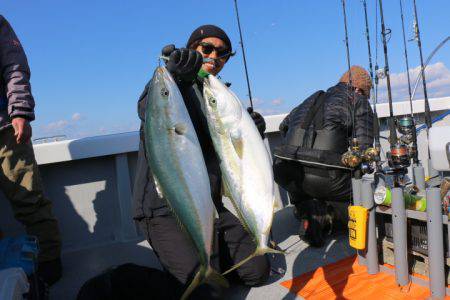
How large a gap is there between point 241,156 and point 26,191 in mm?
2245

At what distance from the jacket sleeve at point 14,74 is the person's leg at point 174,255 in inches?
50.2

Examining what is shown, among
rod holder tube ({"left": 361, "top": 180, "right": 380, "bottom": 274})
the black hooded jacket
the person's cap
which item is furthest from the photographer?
the person's cap

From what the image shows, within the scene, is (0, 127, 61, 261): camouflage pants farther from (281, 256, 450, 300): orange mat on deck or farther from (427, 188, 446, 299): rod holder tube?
(427, 188, 446, 299): rod holder tube

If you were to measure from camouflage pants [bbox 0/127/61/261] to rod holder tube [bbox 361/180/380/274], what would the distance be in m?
2.47

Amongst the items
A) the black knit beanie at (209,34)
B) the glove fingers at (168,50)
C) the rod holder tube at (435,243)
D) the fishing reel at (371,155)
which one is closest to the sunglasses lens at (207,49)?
the black knit beanie at (209,34)

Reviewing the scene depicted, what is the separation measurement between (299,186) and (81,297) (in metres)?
2.12

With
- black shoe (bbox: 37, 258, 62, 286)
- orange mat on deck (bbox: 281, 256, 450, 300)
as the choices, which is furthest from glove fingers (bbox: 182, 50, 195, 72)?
black shoe (bbox: 37, 258, 62, 286)

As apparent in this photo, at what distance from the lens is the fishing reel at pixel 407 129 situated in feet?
11.6

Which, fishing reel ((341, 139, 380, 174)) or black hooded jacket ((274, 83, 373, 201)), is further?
black hooded jacket ((274, 83, 373, 201))

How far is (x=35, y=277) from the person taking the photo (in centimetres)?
248

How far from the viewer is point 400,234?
2484 millimetres

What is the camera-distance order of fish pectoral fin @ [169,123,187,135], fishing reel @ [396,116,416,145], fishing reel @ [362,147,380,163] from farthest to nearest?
fishing reel @ [396,116,416,145] → fishing reel @ [362,147,380,163] → fish pectoral fin @ [169,123,187,135]

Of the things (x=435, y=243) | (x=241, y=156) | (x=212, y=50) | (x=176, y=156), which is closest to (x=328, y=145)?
(x=435, y=243)

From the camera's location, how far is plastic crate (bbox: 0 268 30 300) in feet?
6.23
